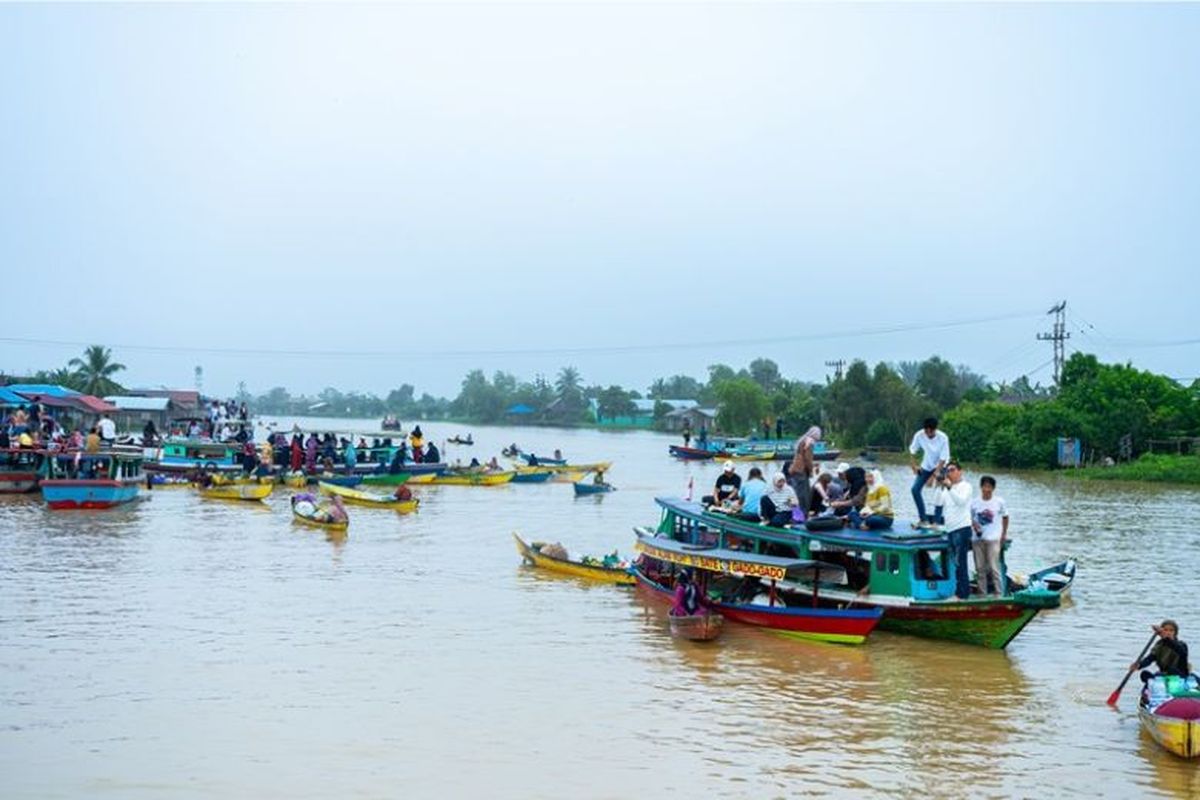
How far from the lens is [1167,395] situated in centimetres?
5738

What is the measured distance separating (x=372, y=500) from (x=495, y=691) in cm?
2216

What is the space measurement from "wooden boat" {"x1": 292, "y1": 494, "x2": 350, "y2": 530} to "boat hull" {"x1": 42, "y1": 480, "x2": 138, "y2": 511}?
539 centimetres

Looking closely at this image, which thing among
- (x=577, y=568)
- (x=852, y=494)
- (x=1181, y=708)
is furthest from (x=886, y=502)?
(x=577, y=568)

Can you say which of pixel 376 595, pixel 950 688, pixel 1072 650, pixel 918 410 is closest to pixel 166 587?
pixel 376 595

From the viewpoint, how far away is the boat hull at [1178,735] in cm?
1152

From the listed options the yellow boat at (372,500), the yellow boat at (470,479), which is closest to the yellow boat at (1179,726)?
the yellow boat at (372,500)

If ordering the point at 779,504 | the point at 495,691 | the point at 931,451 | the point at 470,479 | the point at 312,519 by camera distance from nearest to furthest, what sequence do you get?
the point at 495,691 < the point at 931,451 < the point at 779,504 < the point at 312,519 < the point at 470,479

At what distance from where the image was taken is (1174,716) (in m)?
11.6

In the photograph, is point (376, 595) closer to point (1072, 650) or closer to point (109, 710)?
point (109, 710)

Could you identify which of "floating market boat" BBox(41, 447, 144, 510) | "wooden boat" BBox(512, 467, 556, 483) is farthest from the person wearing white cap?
"wooden boat" BBox(512, 467, 556, 483)

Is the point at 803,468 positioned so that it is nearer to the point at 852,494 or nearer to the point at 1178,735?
the point at 852,494

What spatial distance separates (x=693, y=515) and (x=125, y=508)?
20.9 m

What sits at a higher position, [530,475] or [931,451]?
[931,451]

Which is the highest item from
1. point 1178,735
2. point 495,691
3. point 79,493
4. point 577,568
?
point 79,493
